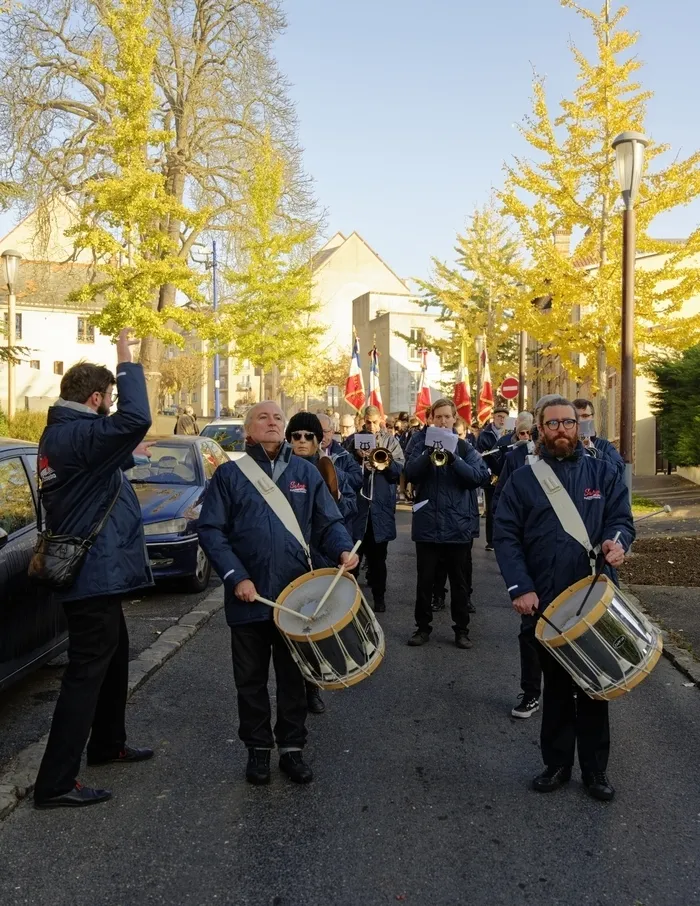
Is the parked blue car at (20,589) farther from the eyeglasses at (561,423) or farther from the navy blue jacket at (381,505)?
the navy blue jacket at (381,505)

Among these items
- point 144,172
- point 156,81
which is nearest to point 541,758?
point 144,172

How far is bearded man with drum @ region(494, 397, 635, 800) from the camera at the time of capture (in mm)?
4574

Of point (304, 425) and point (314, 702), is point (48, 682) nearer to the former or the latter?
point (314, 702)

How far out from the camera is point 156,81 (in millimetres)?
24859

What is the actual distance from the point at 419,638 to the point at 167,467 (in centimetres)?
422

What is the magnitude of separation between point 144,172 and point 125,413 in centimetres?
1792

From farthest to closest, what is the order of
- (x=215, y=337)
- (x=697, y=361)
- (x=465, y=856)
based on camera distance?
(x=215, y=337)
(x=697, y=361)
(x=465, y=856)

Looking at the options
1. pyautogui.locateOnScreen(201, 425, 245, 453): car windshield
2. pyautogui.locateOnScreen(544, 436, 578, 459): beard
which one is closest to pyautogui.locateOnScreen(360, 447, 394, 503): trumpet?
pyautogui.locateOnScreen(544, 436, 578, 459): beard

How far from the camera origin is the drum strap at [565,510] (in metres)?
4.65

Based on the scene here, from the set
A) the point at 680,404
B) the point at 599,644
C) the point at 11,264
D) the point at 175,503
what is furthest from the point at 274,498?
the point at 680,404

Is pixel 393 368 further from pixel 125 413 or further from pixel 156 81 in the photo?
pixel 125 413

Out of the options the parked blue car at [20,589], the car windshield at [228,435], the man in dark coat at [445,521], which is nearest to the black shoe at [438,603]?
the man in dark coat at [445,521]

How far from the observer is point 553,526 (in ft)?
15.4

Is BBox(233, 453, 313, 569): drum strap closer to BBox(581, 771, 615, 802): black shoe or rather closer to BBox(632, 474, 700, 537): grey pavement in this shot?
BBox(581, 771, 615, 802): black shoe
